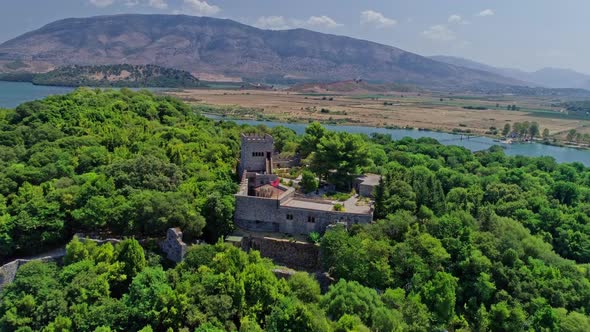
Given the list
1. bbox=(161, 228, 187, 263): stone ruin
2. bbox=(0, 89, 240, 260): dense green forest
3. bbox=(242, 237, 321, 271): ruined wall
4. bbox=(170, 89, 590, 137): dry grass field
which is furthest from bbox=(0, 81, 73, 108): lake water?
bbox=(242, 237, 321, 271): ruined wall

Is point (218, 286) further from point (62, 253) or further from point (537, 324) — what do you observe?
point (537, 324)

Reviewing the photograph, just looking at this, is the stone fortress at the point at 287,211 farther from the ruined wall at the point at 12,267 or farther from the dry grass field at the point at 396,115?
the dry grass field at the point at 396,115

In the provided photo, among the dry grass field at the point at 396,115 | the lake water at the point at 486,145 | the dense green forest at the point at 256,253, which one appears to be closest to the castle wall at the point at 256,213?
the dense green forest at the point at 256,253

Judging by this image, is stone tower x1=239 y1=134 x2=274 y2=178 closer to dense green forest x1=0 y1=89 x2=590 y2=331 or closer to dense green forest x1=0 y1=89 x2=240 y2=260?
dense green forest x1=0 y1=89 x2=240 y2=260

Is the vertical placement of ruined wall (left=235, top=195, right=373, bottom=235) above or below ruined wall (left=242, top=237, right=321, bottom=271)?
above

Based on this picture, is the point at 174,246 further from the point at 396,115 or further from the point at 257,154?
the point at 396,115

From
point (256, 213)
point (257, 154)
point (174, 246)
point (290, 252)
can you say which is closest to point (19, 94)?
point (257, 154)

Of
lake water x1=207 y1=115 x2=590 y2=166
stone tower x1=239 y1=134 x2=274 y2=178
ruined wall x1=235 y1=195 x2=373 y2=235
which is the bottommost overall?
lake water x1=207 y1=115 x2=590 y2=166
